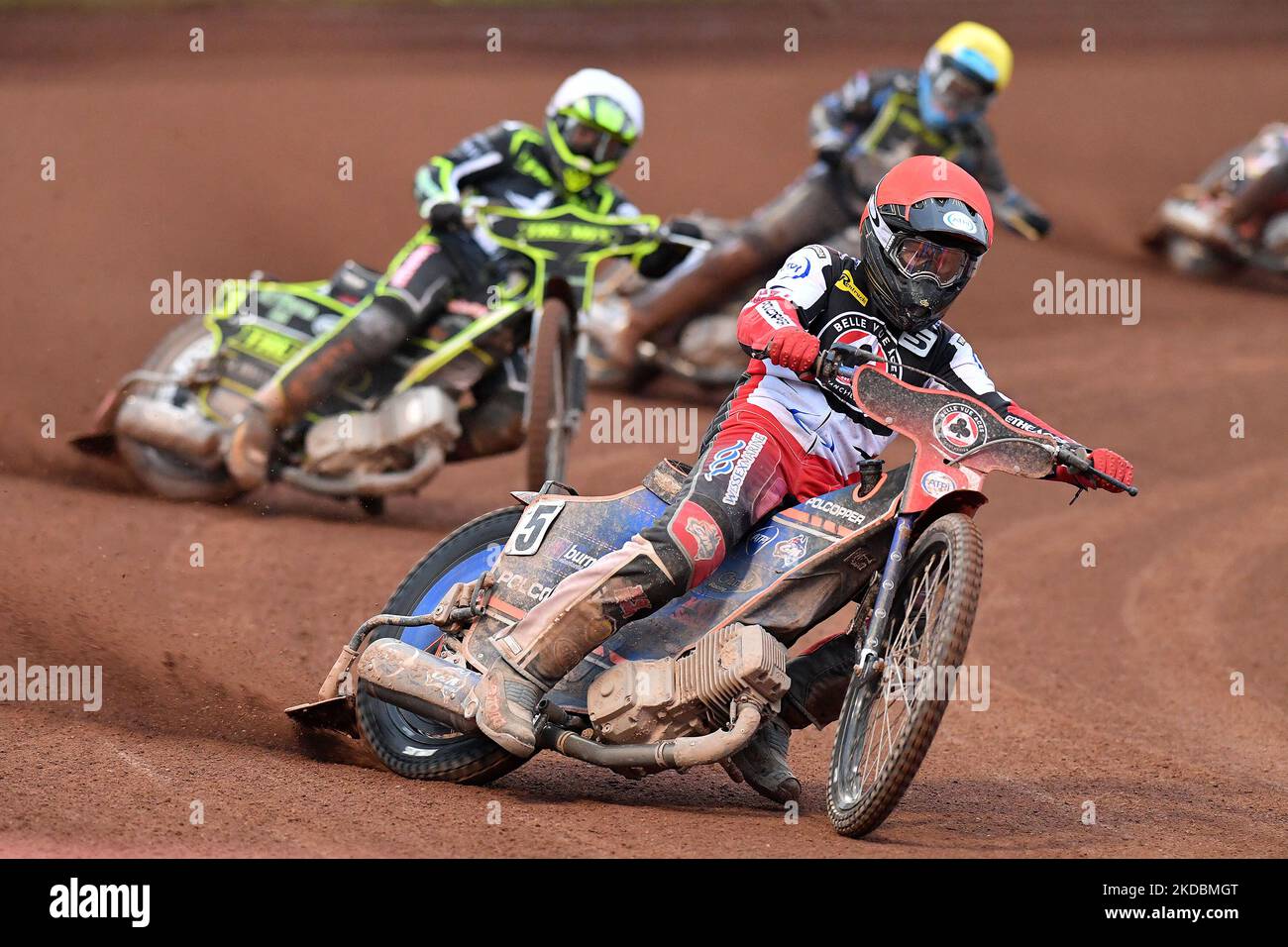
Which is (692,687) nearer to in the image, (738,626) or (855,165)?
(738,626)

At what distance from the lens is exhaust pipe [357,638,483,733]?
18.3ft

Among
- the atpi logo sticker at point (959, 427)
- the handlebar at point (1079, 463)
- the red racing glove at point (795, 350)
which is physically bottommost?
the handlebar at point (1079, 463)

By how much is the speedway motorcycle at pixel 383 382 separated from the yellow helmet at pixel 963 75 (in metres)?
4.09

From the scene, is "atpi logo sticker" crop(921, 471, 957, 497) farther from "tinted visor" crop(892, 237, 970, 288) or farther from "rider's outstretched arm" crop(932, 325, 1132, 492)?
"tinted visor" crop(892, 237, 970, 288)

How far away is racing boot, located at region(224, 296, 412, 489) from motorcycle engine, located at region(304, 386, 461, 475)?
235 mm

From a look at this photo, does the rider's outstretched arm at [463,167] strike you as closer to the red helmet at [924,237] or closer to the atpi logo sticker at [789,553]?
the red helmet at [924,237]

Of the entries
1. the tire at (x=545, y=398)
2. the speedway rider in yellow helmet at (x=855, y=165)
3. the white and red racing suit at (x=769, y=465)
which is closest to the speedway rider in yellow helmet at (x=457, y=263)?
the tire at (x=545, y=398)

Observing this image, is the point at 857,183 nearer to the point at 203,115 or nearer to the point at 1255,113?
the point at 203,115

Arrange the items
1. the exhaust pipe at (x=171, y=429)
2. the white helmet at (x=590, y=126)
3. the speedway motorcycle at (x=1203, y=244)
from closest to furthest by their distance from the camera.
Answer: the white helmet at (x=590, y=126) < the exhaust pipe at (x=171, y=429) < the speedway motorcycle at (x=1203, y=244)

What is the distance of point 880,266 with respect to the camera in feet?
18.6

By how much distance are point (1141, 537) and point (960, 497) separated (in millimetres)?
5412

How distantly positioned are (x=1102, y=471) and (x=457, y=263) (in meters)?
5.13

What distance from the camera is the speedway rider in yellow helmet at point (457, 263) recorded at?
9547mm
